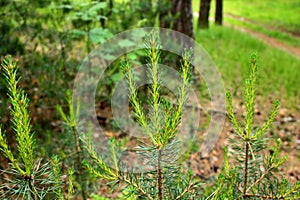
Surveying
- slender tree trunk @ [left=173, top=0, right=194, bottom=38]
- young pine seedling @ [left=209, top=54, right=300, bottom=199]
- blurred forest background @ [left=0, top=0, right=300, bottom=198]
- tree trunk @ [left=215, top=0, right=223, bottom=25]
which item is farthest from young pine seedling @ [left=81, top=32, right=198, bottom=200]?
tree trunk @ [left=215, top=0, right=223, bottom=25]

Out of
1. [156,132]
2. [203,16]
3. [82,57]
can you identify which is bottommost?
[203,16]

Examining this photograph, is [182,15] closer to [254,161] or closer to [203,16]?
[254,161]

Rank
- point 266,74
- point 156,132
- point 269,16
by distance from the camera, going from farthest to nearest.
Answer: point 269,16, point 266,74, point 156,132

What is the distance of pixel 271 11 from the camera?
22531mm

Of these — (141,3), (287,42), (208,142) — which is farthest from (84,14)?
(287,42)

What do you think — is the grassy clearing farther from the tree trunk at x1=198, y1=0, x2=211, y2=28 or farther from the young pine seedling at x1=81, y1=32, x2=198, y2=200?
the young pine seedling at x1=81, y1=32, x2=198, y2=200

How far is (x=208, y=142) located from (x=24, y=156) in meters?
3.60

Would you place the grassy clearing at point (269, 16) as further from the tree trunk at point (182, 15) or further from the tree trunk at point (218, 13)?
the tree trunk at point (182, 15)

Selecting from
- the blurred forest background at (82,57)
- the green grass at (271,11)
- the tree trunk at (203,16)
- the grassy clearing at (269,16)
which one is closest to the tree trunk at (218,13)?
the tree trunk at (203,16)

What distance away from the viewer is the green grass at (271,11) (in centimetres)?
1842

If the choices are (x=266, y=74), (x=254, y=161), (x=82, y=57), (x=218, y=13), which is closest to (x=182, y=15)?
(x=82, y=57)

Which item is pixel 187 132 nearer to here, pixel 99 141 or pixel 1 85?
pixel 99 141

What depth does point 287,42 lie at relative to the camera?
46.5 ft

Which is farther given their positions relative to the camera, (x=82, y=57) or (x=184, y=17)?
(x=184, y=17)
